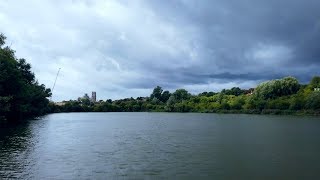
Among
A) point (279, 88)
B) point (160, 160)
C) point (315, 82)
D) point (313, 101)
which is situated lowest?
point (160, 160)

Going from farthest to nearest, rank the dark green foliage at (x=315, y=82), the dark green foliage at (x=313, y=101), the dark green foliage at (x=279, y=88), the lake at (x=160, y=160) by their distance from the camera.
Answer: the dark green foliage at (x=315, y=82) < the dark green foliage at (x=279, y=88) < the dark green foliage at (x=313, y=101) < the lake at (x=160, y=160)

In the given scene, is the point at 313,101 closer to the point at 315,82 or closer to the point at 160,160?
the point at 315,82

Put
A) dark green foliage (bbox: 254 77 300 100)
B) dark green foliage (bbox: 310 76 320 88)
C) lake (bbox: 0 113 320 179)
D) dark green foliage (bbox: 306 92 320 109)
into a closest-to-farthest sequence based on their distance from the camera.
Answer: lake (bbox: 0 113 320 179)
dark green foliage (bbox: 306 92 320 109)
dark green foliage (bbox: 254 77 300 100)
dark green foliage (bbox: 310 76 320 88)

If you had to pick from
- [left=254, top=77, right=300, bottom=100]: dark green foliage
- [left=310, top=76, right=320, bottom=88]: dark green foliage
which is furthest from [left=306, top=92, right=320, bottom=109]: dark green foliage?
[left=310, top=76, right=320, bottom=88]: dark green foliage

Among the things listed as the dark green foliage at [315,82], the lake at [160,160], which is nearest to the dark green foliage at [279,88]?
the dark green foliage at [315,82]

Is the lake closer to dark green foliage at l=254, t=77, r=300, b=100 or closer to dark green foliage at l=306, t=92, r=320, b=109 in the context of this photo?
dark green foliage at l=306, t=92, r=320, b=109

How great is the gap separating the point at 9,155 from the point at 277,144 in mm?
27758

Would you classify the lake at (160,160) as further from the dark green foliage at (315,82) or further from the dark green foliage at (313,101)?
the dark green foliage at (315,82)

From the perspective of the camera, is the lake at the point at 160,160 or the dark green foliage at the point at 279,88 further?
the dark green foliage at the point at 279,88

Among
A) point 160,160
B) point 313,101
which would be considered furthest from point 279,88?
point 160,160

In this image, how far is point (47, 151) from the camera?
117 feet

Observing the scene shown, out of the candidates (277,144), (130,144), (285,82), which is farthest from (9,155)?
(285,82)

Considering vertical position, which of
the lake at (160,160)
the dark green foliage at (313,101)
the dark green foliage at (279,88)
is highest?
the dark green foliage at (279,88)

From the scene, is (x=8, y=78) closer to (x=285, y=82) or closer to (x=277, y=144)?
(x=277, y=144)
